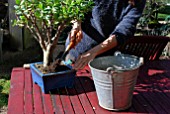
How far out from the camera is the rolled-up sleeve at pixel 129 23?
6.07ft

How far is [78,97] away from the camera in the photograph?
164 cm

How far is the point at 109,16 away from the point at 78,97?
68cm

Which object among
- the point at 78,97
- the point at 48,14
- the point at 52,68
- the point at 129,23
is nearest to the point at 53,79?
the point at 52,68

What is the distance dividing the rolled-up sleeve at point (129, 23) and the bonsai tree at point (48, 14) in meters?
0.33

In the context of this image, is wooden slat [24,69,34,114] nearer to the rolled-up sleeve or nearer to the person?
the person

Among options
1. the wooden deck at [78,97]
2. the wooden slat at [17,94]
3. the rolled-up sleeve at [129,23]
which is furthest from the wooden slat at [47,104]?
the rolled-up sleeve at [129,23]

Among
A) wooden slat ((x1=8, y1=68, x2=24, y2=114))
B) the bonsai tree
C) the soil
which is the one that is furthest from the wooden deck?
the bonsai tree

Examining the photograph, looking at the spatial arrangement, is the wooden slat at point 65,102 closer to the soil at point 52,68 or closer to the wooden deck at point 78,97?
the wooden deck at point 78,97

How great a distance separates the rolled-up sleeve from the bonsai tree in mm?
334

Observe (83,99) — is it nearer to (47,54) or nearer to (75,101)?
(75,101)

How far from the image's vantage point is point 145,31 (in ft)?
17.9

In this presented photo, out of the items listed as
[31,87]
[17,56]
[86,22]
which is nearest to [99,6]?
[86,22]

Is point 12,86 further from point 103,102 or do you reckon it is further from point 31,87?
point 103,102

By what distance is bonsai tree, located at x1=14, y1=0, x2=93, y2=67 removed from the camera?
1441 mm
